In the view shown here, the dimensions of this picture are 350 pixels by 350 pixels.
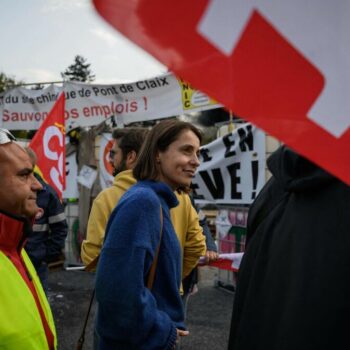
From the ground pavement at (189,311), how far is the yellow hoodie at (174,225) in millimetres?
1963

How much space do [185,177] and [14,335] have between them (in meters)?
1.00

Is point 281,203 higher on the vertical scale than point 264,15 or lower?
lower

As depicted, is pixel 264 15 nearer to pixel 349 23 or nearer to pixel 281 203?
pixel 349 23

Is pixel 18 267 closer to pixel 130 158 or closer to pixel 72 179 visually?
pixel 130 158

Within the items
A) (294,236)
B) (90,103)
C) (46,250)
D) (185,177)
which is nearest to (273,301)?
(294,236)

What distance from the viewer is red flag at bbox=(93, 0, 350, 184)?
554 mm

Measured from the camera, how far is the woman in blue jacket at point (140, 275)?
1584mm

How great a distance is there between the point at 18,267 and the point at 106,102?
5365 millimetres

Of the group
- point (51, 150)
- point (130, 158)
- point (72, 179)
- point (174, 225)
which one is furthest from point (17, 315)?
point (72, 179)

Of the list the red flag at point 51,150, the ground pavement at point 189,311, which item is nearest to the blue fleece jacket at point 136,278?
the ground pavement at point 189,311

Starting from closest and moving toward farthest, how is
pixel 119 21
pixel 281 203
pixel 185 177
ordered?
1. pixel 119 21
2. pixel 281 203
3. pixel 185 177

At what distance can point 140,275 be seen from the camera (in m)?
1.59

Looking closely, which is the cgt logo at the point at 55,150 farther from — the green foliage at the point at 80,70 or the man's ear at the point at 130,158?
the green foliage at the point at 80,70

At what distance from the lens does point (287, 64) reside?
0.61 m
